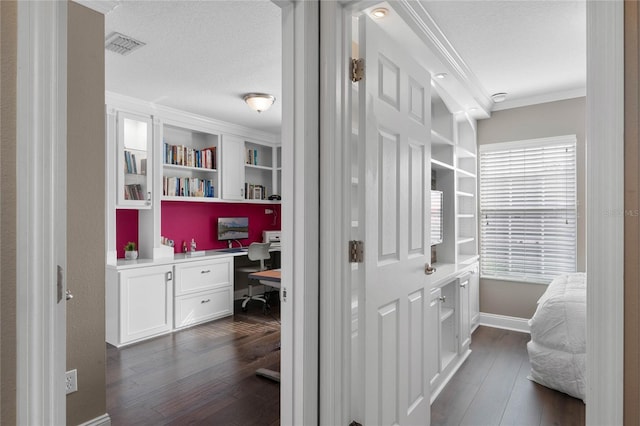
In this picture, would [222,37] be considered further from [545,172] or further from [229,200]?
[545,172]

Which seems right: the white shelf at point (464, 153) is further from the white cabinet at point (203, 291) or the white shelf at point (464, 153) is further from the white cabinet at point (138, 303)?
the white cabinet at point (138, 303)

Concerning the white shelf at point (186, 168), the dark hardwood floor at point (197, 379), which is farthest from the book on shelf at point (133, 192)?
the dark hardwood floor at point (197, 379)

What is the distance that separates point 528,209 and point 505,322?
4.27ft

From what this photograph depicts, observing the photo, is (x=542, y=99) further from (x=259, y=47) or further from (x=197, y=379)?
(x=197, y=379)

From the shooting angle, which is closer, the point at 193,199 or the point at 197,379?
the point at 197,379

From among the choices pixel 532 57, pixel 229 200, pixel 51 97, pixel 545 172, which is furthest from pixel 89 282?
pixel 545 172

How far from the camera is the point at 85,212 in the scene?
216 cm

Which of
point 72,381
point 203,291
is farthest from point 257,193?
point 72,381

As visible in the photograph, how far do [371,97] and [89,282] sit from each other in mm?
1850

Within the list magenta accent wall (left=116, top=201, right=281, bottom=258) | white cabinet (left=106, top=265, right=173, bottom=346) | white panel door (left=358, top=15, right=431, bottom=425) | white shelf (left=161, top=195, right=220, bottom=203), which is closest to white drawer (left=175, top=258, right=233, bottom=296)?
white cabinet (left=106, top=265, right=173, bottom=346)

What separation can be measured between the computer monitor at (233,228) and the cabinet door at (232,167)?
411 millimetres

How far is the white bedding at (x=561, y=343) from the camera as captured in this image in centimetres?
266

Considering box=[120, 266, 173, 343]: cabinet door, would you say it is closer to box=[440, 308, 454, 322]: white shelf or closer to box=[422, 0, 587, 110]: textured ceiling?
box=[440, 308, 454, 322]: white shelf

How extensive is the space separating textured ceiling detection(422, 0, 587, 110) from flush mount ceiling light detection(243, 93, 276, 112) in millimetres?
1885
